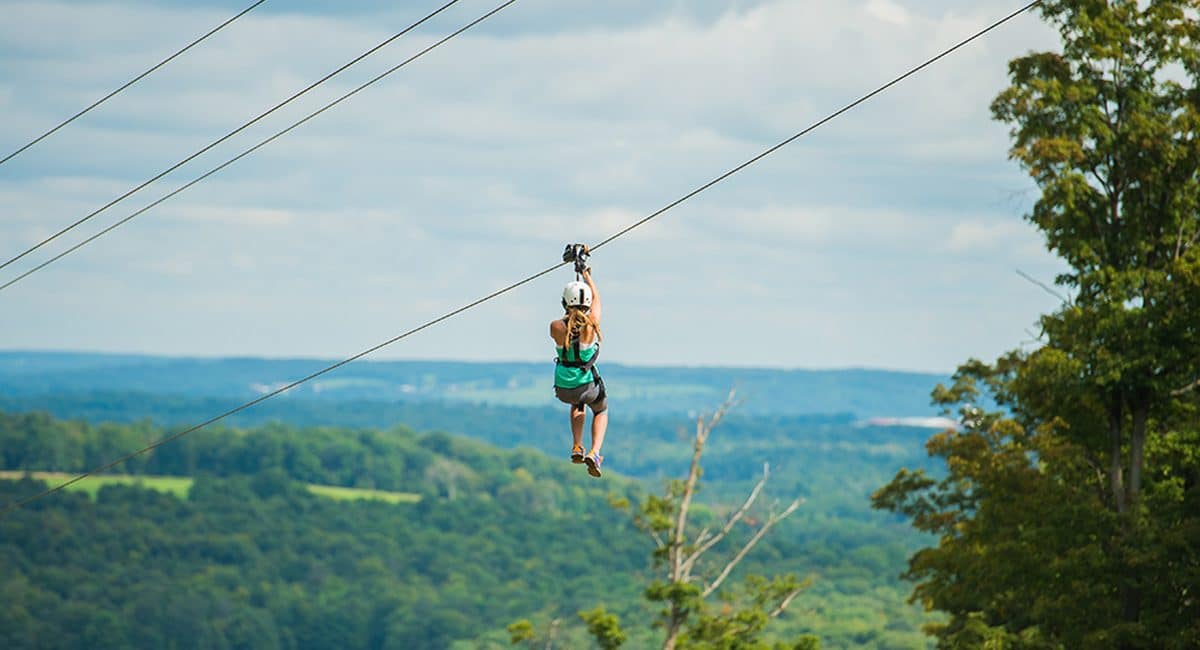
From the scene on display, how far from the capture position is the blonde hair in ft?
51.1

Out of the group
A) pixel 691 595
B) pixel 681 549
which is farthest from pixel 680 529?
pixel 691 595

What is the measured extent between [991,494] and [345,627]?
152 meters

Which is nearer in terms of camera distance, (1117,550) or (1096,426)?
(1117,550)

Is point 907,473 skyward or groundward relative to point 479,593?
skyward

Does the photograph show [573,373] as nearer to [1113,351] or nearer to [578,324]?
[578,324]

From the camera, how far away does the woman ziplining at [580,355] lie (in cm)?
1552

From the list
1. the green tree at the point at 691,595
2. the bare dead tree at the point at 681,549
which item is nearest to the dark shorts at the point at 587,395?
Result: the green tree at the point at 691,595

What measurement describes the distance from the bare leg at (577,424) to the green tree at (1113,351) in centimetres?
1827

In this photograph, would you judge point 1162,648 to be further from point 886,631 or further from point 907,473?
point 886,631

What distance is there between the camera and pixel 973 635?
35.5 metres

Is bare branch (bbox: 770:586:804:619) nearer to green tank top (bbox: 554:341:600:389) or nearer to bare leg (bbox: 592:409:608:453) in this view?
bare leg (bbox: 592:409:608:453)

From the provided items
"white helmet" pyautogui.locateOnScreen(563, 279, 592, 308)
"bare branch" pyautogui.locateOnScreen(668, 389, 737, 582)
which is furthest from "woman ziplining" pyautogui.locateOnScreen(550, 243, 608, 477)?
"bare branch" pyautogui.locateOnScreen(668, 389, 737, 582)

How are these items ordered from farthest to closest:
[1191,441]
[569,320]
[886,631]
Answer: [886,631] → [1191,441] → [569,320]

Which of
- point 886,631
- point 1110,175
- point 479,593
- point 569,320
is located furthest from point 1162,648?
point 479,593
